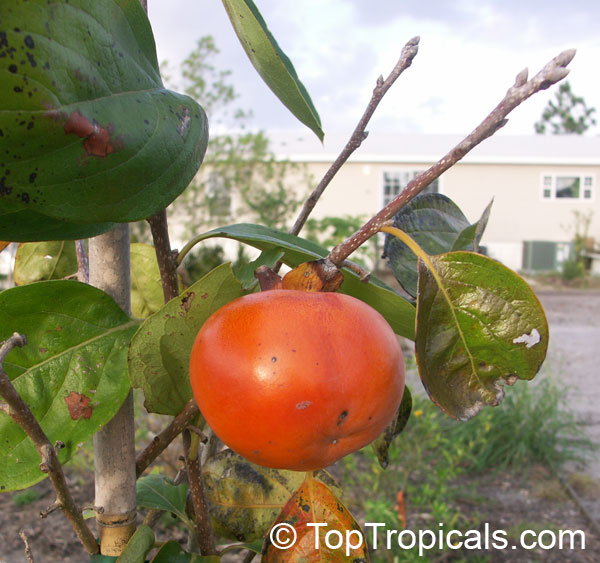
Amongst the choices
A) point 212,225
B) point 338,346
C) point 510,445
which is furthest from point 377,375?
→ point 212,225

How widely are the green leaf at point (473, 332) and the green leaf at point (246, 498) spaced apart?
347mm

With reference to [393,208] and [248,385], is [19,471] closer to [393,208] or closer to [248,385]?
[248,385]

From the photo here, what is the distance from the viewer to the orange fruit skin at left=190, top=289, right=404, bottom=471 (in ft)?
1.39

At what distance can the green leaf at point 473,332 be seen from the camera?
0.49 meters

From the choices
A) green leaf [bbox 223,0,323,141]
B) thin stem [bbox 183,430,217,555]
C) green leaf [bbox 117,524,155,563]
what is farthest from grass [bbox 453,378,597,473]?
green leaf [bbox 223,0,323,141]

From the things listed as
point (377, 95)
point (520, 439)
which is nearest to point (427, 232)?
point (377, 95)

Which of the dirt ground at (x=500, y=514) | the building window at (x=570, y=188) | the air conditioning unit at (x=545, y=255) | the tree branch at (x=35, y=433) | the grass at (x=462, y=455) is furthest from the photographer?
the building window at (x=570, y=188)

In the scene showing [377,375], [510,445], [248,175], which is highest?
[377,375]

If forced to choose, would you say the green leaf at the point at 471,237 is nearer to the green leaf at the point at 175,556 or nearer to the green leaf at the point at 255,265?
the green leaf at the point at 255,265

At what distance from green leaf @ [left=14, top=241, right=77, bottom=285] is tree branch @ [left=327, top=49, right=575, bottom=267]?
51cm

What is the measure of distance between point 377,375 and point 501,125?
0.21 metres

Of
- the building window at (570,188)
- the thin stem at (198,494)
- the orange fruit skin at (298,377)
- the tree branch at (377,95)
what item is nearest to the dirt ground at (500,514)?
the thin stem at (198,494)

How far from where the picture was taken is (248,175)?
33.7 ft

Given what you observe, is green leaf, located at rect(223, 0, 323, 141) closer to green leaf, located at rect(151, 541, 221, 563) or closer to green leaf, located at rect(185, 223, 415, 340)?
green leaf, located at rect(185, 223, 415, 340)
